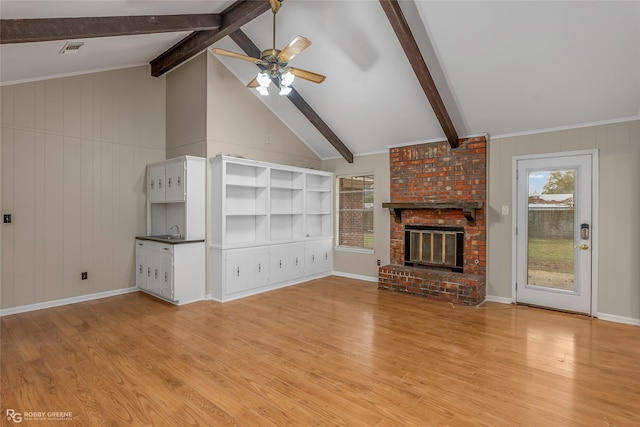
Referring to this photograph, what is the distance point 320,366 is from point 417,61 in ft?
11.6

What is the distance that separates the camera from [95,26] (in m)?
3.10

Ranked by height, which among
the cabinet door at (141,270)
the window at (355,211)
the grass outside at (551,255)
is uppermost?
the window at (355,211)

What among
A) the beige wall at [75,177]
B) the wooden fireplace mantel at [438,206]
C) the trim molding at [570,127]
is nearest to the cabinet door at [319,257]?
the wooden fireplace mantel at [438,206]

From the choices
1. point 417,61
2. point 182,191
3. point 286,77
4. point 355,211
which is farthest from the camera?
point 355,211

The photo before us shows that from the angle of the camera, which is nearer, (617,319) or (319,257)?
(617,319)

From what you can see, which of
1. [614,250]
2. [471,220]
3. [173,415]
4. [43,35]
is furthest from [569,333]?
[43,35]

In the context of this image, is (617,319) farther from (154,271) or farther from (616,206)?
(154,271)

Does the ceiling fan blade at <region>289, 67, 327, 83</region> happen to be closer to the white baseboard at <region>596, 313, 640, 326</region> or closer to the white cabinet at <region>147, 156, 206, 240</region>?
the white cabinet at <region>147, 156, 206, 240</region>

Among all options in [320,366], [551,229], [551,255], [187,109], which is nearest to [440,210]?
[551,229]

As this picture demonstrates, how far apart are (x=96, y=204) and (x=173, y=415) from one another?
13.0 ft

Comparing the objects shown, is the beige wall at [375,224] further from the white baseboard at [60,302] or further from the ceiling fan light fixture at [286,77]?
the white baseboard at [60,302]

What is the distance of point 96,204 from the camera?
493cm

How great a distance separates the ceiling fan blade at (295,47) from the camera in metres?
3.01

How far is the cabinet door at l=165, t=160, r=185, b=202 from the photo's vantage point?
4824 millimetres
